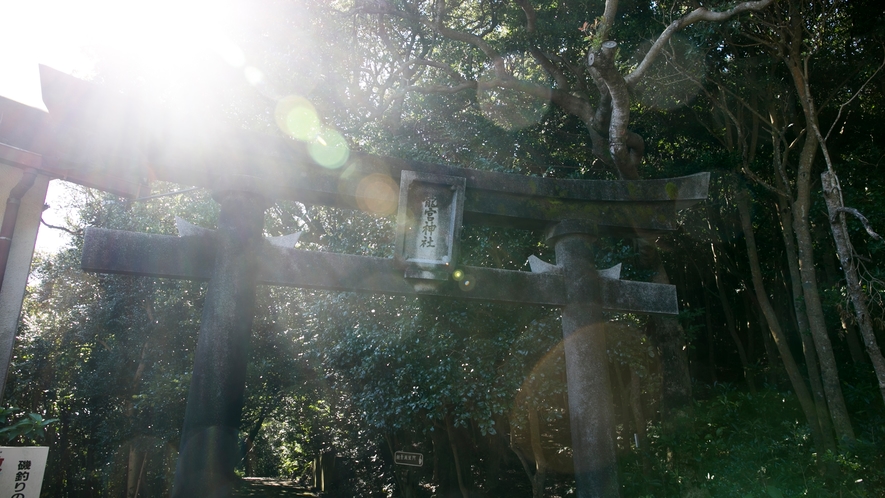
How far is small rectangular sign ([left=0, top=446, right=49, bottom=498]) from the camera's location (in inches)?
157

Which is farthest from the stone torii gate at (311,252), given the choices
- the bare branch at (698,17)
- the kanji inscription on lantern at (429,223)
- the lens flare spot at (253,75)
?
the lens flare spot at (253,75)

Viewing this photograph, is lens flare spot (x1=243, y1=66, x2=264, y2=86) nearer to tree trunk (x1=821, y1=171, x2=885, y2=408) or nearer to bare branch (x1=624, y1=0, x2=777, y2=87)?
bare branch (x1=624, y1=0, x2=777, y2=87)

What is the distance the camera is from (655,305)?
521cm

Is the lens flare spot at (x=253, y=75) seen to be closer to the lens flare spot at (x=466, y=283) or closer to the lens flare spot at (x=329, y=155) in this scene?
the lens flare spot at (x=329, y=155)

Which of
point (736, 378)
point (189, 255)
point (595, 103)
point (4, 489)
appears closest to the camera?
point (4, 489)

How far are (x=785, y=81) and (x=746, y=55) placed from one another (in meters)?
1.03

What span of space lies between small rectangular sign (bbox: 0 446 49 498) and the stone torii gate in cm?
109

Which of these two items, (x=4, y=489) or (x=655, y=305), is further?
(x=655, y=305)

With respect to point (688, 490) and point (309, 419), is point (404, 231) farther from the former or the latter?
point (309, 419)

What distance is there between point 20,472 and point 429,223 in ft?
11.7

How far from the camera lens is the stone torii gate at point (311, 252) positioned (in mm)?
4199

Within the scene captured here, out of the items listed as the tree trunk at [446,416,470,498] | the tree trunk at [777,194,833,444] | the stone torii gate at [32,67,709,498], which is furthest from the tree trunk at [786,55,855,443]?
the tree trunk at [446,416,470,498]

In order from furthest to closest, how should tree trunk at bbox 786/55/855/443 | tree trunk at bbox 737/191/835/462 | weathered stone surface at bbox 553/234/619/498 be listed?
tree trunk at bbox 737/191/835/462, tree trunk at bbox 786/55/855/443, weathered stone surface at bbox 553/234/619/498

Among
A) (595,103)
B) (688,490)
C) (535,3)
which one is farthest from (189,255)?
(595,103)
